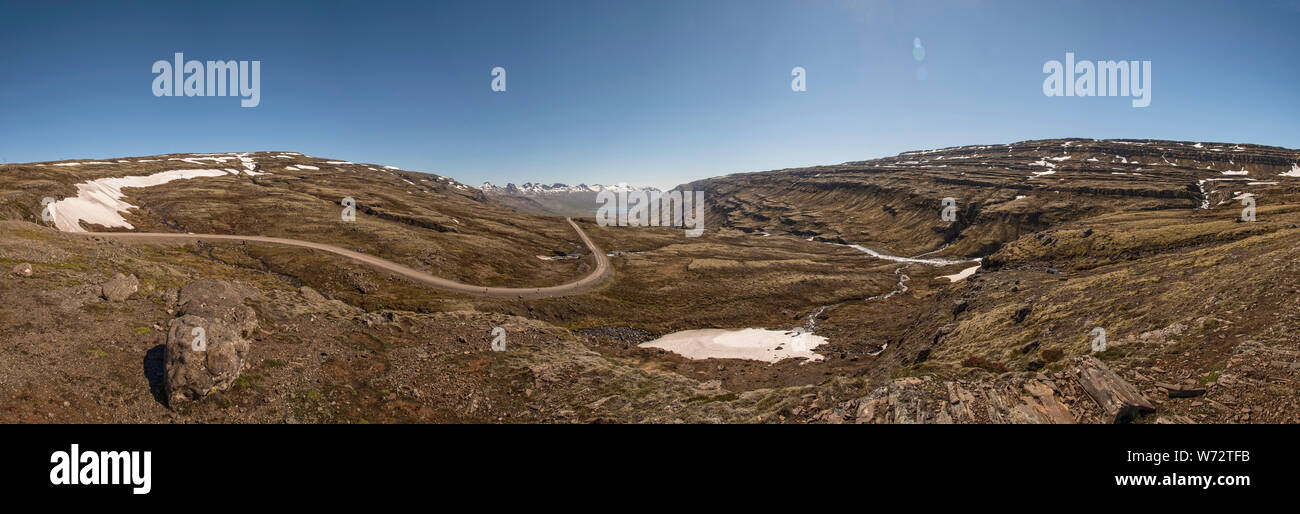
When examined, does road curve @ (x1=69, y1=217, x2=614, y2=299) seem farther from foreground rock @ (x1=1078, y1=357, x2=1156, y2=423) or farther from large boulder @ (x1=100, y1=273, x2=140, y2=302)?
foreground rock @ (x1=1078, y1=357, x2=1156, y2=423)

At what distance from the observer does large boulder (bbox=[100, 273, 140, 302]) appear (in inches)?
1043

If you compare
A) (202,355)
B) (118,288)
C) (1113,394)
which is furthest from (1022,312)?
(118,288)

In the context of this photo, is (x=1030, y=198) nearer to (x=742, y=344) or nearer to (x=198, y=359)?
(x=742, y=344)

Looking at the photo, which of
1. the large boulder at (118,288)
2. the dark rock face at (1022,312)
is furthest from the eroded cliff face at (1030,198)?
the large boulder at (118,288)

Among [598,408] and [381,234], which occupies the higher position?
[381,234]

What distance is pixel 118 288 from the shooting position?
27.1m

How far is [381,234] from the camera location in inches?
3223

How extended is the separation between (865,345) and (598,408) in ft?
138

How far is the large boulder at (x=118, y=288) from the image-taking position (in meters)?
26.5

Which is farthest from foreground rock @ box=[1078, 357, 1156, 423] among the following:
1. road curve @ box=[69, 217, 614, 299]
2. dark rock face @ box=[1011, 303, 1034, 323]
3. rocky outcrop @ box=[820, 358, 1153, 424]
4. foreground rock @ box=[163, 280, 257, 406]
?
road curve @ box=[69, 217, 614, 299]
